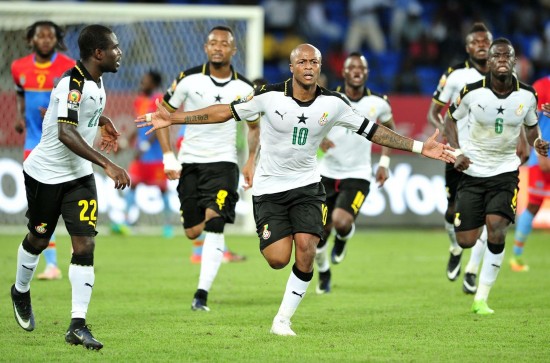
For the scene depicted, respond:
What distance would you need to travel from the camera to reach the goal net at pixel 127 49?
18.4 meters

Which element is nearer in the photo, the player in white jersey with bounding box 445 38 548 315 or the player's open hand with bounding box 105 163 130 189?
the player's open hand with bounding box 105 163 130 189

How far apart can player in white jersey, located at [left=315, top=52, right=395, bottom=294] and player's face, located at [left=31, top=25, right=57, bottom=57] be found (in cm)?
341

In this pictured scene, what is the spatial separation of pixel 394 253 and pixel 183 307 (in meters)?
6.73

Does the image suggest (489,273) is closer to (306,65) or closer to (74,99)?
(306,65)

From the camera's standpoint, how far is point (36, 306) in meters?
10.2

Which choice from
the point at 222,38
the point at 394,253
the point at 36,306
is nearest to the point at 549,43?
the point at 394,253

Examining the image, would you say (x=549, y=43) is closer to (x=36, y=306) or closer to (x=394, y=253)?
(x=394, y=253)

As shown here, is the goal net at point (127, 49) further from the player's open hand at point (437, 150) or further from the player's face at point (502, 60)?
the player's open hand at point (437, 150)

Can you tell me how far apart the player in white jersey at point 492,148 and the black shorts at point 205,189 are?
2.33 metres

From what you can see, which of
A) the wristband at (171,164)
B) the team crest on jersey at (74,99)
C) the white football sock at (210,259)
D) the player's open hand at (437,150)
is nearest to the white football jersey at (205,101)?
the wristband at (171,164)

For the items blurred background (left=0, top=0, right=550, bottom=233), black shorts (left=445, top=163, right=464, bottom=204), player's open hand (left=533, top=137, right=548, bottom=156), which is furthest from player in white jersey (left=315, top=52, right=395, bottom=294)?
blurred background (left=0, top=0, right=550, bottom=233)

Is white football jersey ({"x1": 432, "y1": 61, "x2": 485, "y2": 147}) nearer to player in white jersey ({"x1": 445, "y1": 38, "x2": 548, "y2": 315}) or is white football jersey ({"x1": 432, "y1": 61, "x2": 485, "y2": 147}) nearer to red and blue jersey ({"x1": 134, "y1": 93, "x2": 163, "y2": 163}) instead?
player in white jersey ({"x1": 445, "y1": 38, "x2": 548, "y2": 315})

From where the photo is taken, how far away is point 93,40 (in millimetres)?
8016

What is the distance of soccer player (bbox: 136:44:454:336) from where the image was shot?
27.9 ft
